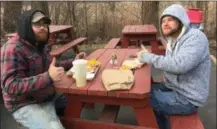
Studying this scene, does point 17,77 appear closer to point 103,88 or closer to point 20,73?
point 20,73

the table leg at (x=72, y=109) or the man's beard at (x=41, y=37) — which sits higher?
the man's beard at (x=41, y=37)

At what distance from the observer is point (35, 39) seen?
247 centimetres

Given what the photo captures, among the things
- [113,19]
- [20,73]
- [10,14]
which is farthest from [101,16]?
[20,73]

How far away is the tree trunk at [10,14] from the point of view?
7550 millimetres

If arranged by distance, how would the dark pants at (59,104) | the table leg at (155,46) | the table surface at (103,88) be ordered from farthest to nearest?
the table leg at (155,46), the dark pants at (59,104), the table surface at (103,88)

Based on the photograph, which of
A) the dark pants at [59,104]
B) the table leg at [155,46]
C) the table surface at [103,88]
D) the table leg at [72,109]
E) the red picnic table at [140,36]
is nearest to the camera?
the table surface at [103,88]

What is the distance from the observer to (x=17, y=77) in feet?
7.55

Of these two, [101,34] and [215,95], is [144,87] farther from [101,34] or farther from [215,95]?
[101,34]

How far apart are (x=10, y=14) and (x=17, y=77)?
19.1 ft

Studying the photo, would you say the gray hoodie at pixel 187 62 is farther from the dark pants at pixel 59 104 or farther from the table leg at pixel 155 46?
the table leg at pixel 155 46

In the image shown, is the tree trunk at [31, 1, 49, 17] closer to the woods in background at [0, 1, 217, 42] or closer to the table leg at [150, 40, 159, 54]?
the woods in background at [0, 1, 217, 42]

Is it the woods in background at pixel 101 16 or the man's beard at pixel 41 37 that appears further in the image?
the woods in background at pixel 101 16

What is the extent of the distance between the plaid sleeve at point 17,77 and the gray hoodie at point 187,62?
32.8 inches

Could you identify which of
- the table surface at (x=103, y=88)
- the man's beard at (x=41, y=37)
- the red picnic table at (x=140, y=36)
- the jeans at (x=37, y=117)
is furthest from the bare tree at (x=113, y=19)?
the jeans at (x=37, y=117)
